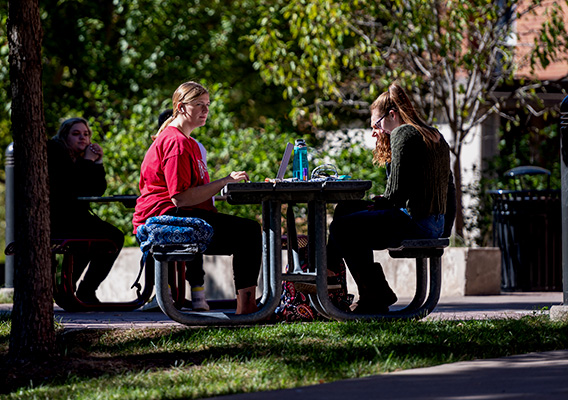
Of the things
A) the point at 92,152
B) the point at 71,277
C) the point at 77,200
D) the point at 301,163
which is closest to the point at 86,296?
the point at 71,277

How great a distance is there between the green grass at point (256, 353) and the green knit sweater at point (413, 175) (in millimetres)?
752

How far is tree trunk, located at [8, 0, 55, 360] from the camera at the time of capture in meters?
5.24

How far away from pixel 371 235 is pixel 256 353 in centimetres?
139

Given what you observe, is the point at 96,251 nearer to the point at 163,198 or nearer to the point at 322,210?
the point at 163,198

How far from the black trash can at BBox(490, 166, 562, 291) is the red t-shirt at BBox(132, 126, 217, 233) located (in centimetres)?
546

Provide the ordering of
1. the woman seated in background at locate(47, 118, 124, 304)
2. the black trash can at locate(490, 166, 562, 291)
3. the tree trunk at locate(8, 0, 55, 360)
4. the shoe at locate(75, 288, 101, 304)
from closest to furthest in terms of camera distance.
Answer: the tree trunk at locate(8, 0, 55, 360) < the woman seated in background at locate(47, 118, 124, 304) < the shoe at locate(75, 288, 101, 304) < the black trash can at locate(490, 166, 562, 291)

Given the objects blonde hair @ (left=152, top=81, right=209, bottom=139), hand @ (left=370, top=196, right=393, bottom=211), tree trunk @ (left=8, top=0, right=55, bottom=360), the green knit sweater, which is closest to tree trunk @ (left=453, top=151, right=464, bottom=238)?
hand @ (left=370, top=196, right=393, bottom=211)

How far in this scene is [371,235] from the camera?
631cm

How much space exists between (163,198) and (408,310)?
1765 millimetres

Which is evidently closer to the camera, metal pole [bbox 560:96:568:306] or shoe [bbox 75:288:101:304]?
metal pole [bbox 560:96:568:306]

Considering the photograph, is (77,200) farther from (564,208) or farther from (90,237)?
(564,208)

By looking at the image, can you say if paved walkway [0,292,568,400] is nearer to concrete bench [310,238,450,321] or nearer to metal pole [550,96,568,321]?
metal pole [550,96,568,321]

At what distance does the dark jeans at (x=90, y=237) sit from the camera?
801 cm

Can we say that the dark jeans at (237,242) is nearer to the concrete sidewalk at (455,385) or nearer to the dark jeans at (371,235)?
the dark jeans at (371,235)
